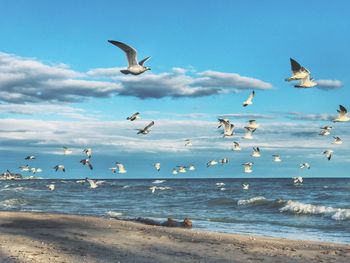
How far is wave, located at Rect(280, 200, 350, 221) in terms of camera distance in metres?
29.6

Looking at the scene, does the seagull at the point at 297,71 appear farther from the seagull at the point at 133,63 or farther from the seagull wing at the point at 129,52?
the seagull wing at the point at 129,52

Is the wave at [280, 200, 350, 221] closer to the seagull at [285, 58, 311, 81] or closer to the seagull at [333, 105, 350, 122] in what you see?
the seagull at [333, 105, 350, 122]

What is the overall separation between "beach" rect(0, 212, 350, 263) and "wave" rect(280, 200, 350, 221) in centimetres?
1196

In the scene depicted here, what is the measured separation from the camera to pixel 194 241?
17.7 m

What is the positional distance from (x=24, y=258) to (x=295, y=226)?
15.6 m

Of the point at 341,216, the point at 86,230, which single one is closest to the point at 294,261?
the point at 86,230

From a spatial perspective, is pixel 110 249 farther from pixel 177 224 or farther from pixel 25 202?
pixel 25 202

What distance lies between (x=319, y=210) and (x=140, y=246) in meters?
19.4

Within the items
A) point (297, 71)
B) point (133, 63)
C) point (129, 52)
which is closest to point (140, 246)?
point (133, 63)

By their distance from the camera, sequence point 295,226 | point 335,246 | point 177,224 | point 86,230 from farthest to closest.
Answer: point 295,226 → point 177,224 → point 86,230 → point 335,246

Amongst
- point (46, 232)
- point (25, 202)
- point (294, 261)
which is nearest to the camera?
point (294, 261)

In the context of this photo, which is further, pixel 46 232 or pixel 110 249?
pixel 46 232

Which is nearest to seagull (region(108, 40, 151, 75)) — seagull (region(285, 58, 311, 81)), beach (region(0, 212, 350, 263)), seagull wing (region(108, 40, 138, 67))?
seagull wing (region(108, 40, 138, 67))

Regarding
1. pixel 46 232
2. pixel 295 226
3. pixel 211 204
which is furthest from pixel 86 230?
pixel 211 204
